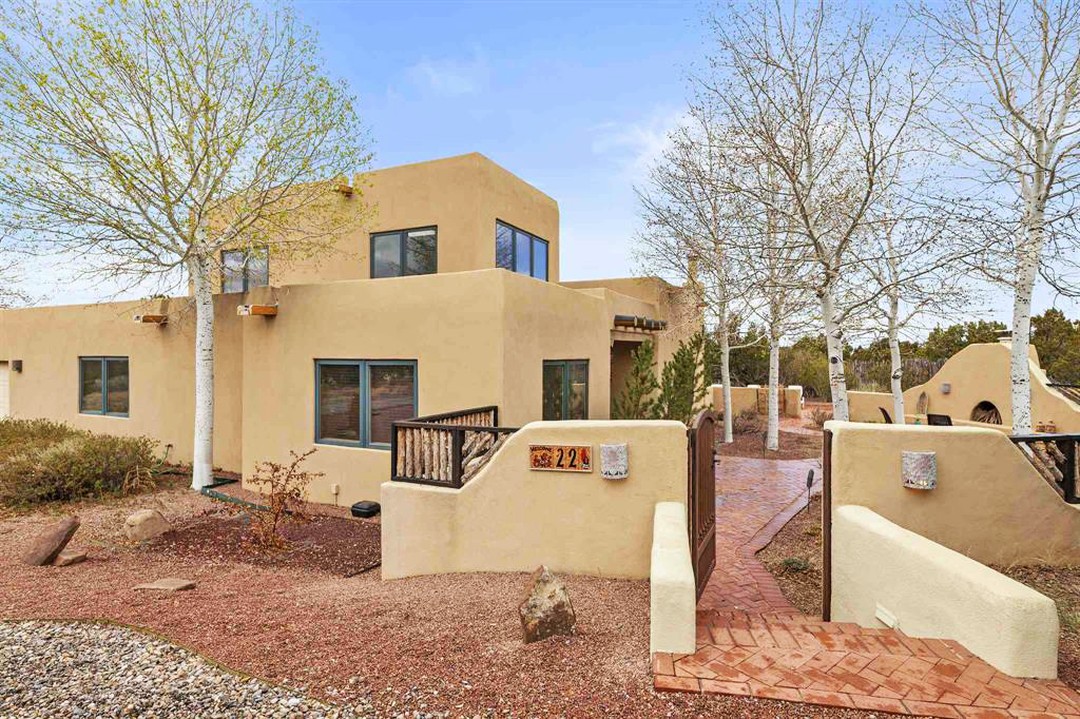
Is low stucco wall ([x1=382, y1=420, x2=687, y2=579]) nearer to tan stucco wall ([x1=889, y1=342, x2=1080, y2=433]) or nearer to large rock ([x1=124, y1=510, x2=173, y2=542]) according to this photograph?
large rock ([x1=124, y1=510, x2=173, y2=542])

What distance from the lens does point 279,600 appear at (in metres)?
5.16

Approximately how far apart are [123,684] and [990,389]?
18.3 m

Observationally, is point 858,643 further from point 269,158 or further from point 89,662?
point 269,158

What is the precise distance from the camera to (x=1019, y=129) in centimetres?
774

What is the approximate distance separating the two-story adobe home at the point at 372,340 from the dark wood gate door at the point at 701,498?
11.4 ft

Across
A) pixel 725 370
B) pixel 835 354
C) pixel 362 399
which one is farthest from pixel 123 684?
pixel 725 370

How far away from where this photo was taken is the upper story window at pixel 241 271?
41.6 feet

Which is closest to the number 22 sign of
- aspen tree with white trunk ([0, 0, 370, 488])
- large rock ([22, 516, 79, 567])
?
large rock ([22, 516, 79, 567])

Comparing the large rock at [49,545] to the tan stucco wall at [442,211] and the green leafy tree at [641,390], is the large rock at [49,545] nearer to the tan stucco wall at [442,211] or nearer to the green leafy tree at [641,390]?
the tan stucco wall at [442,211]

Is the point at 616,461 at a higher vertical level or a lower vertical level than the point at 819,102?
lower

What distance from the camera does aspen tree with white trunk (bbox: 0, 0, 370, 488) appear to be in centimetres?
904

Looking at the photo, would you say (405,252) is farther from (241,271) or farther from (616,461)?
(616,461)

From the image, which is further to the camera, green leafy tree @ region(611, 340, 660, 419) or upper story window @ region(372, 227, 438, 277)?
green leafy tree @ region(611, 340, 660, 419)

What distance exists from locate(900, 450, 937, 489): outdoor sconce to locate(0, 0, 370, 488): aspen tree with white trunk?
34.2 ft
